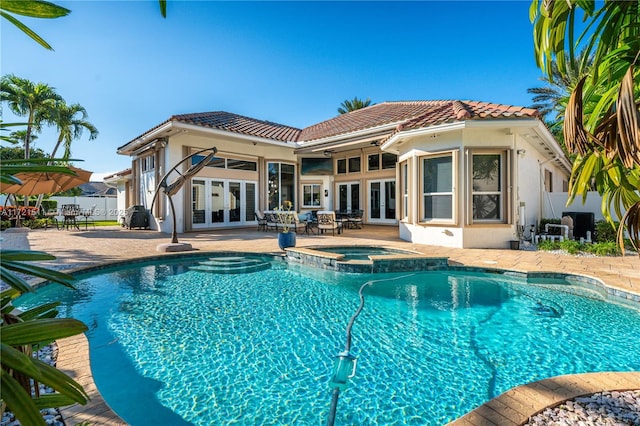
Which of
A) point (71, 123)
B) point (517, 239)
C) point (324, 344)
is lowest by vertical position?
point (324, 344)

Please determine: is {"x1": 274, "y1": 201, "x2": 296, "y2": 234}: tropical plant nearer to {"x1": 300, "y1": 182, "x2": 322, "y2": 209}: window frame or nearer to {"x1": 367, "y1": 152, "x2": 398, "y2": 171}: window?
{"x1": 300, "y1": 182, "x2": 322, "y2": 209}: window frame

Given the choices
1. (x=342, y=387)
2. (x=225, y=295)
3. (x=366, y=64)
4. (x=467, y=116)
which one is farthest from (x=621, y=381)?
(x=366, y=64)

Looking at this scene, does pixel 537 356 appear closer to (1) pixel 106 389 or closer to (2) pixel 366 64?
(1) pixel 106 389

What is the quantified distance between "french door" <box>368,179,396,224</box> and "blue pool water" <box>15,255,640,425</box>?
1145 cm

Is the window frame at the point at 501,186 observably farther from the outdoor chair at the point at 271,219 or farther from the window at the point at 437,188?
the outdoor chair at the point at 271,219

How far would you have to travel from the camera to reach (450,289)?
6.77m

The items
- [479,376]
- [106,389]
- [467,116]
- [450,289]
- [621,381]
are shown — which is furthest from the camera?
[467,116]

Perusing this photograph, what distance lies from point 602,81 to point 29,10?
3.18 meters

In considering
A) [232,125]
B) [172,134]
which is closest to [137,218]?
[172,134]

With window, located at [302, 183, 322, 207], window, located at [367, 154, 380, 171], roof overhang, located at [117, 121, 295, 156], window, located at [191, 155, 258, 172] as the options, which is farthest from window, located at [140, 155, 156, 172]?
window, located at [367, 154, 380, 171]

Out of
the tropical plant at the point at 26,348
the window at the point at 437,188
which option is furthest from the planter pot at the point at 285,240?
the tropical plant at the point at 26,348

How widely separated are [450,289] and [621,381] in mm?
3986

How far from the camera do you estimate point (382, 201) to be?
1880cm

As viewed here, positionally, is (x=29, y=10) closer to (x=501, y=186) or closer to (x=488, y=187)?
(x=488, y=187)
